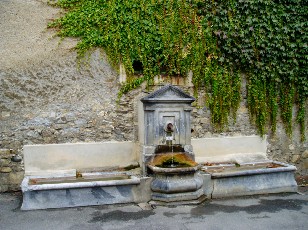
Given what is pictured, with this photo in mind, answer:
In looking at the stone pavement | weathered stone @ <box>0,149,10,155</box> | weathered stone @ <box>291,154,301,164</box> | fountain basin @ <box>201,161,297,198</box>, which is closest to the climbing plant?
weathered stone @ <box>291,154,301,164</box>

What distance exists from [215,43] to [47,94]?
11.7 feet

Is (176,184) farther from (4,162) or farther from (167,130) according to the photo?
(4,162)

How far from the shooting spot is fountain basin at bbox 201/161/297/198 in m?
5.32

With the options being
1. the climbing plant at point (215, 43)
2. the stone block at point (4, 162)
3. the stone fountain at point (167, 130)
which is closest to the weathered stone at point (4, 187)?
the stone block at point (4, 162)

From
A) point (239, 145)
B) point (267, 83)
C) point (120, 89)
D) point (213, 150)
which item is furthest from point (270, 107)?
point (120, 89)

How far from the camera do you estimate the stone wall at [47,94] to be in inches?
228

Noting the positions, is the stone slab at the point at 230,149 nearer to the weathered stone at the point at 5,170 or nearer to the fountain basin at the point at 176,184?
the fountain basin at the point at 176,184

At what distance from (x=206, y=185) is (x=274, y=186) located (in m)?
1.31

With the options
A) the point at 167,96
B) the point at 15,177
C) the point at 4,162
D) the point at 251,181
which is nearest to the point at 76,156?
the point at 15,177

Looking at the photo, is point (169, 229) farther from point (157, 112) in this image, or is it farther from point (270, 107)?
point (270, 107)

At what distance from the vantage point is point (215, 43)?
22.2 feet

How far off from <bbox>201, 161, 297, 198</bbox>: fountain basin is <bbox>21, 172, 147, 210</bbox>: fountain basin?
129 centimetres

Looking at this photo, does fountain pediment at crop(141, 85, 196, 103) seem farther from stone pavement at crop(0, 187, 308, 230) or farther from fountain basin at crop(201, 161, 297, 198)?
stone pavement at crop(0, 187, 308, 230)

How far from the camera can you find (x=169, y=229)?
3.96 metres
